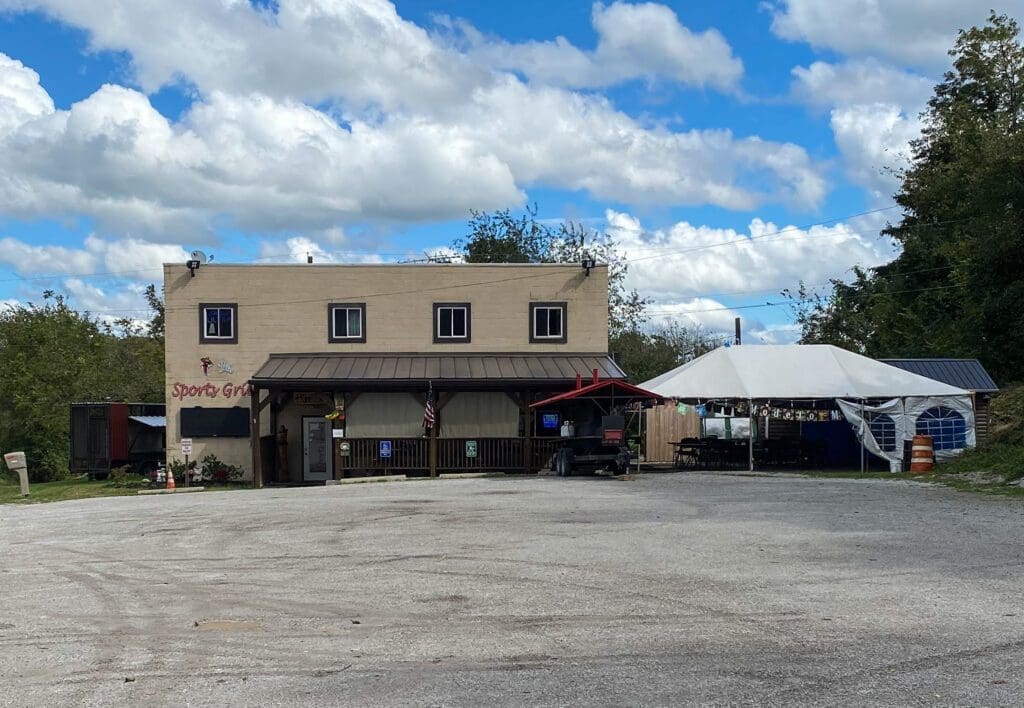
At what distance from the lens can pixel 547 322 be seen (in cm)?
3181

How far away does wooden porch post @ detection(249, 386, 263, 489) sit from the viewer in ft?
94.6

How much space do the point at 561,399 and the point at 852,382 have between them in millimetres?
8789

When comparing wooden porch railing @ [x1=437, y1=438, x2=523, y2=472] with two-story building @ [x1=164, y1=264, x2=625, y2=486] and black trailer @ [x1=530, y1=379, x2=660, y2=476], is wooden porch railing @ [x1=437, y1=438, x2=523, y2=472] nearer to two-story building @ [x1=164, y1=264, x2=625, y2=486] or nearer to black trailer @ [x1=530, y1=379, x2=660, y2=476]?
two-story building @ [x1=164, y1=264, x2=625, y2=486]

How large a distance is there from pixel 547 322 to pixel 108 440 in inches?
604

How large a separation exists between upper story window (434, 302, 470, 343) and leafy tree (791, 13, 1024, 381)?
51.4 feet

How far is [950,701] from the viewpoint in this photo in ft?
19.0

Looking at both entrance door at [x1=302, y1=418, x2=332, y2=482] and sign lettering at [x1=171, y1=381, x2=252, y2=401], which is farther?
entrance door at [x1=302, y1=418, x2=332, y2=482]

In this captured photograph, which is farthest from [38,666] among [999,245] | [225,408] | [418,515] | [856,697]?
[999,245]

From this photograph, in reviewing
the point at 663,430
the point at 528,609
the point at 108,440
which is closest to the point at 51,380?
the point at 108,440

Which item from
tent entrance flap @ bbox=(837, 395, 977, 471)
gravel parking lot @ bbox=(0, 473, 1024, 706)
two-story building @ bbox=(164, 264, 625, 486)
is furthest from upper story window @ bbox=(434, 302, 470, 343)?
gravel parking lot @ bbox=(0, 473, 1024, 706)

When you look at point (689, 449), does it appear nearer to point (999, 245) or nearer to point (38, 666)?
point (999, 245)

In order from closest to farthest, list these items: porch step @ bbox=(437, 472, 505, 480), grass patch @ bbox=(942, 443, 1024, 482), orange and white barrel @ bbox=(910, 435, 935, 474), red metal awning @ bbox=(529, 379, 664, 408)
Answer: grass patch @ bbox=(942, 443, 1024, 482), red metal awning @ bbox=(529, 379, 664, 408), orange and white barrel @ bbox=(910, 435, 935, 474), porch step @ bbox=(437, 472, 505, 480)

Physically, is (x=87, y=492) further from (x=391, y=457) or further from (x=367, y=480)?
(x=391, y=457)

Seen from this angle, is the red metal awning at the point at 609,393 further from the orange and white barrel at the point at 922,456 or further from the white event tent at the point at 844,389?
the orange and white barrel at the point at 922,456
